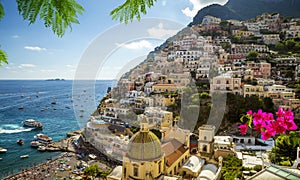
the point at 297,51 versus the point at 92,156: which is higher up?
the point at 297,51

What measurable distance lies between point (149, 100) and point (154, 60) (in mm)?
15046

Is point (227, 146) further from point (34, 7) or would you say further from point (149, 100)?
point (34, 7)

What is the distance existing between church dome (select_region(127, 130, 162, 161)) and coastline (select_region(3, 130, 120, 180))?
892 cm

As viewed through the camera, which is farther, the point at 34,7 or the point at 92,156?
the point at 92,156

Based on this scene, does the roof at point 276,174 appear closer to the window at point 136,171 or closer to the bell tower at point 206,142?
the window at point 136,171

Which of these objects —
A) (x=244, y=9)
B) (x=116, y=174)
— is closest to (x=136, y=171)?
(x=116, y=174)

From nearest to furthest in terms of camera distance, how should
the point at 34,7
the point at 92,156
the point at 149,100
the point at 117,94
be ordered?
the point at 34,7 → the point at 92,156 → the point at 149,100 → the point at 117,94

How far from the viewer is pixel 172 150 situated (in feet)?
46.7

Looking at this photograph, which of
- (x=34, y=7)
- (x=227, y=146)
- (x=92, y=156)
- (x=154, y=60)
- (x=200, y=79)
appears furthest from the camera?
(x=154, y=60)

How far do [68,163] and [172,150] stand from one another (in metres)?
12.9

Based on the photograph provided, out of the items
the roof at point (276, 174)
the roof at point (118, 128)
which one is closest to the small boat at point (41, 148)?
the roof at point (118, 128)

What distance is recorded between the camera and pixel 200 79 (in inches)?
1357

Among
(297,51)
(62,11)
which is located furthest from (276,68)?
(62,11)

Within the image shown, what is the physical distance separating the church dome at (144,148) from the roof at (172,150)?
66.1 inches
